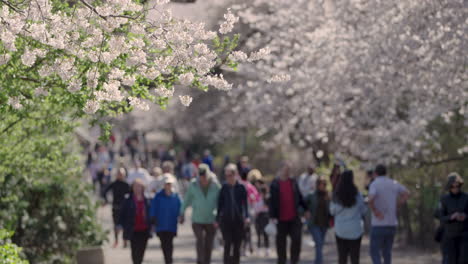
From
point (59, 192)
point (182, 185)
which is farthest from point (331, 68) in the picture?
point (182, 185)

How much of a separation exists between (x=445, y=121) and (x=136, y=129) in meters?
47.6

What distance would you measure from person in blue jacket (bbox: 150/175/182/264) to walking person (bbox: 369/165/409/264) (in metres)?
3.02

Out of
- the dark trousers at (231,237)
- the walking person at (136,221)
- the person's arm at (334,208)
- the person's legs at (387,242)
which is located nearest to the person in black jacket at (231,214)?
the dark trousers at (231,237)

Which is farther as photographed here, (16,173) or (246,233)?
(246,233)

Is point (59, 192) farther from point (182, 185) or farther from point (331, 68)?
point (182, 185)

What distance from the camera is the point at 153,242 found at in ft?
73.0

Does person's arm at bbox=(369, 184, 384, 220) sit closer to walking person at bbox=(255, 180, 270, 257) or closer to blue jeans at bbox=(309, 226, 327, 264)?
blue jeans at bbox=(309, 226, 327, 264)

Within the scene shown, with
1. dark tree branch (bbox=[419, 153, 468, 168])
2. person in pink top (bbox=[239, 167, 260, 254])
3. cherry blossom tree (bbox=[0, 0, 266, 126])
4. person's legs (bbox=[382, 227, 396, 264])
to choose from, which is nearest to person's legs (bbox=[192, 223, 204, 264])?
person in pink top (bbox=[239, 167, 260, 254])

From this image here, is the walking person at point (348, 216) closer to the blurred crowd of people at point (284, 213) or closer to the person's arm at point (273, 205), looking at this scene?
the blurred crowd of people at point (284, 213)

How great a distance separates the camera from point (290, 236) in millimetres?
14828

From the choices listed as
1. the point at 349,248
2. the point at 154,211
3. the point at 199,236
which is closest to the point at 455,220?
the point at 349,248

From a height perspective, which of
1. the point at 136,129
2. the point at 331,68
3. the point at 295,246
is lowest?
the point at 295,246

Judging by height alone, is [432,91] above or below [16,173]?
above

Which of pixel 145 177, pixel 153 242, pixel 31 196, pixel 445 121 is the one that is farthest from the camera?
pixel 153 242
